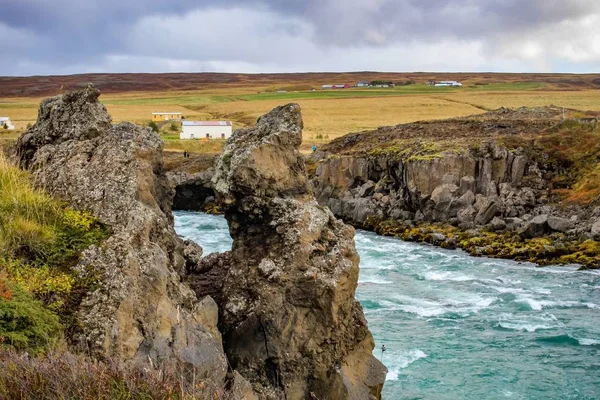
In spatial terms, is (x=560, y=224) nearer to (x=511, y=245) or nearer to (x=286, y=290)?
(x=511, y=245)

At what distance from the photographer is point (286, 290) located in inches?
490

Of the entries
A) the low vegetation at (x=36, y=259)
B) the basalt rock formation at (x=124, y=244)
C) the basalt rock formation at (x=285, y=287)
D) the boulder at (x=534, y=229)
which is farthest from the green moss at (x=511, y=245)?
the low vegetation at (x=36, y=259)

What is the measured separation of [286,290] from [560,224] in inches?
1245

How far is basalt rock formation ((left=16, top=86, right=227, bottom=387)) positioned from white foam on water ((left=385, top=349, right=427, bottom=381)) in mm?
6805

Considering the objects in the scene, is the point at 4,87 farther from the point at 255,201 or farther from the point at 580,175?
the point at 255,201

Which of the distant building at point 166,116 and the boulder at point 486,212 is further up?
the distant building at point 166,116

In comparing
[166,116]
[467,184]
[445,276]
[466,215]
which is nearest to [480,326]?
[445,276]

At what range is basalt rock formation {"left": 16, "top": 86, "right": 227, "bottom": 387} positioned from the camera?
32.0ft

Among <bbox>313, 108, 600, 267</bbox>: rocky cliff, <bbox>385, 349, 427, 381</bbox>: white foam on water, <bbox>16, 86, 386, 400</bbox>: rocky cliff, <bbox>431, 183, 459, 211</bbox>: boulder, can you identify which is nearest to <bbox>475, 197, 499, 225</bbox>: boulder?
<bbox>313, 108, 600, 267</bbox>: rocky cliff

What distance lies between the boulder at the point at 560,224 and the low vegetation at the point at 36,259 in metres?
33.8

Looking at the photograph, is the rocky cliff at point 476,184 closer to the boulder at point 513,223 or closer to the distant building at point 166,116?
the boulder at point 513,223

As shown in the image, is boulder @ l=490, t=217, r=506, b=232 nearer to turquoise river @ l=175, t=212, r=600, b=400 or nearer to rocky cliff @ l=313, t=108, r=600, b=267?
rocky cliff @ l=313, t=108, r=600, b=267

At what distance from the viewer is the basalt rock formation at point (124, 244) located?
974cm

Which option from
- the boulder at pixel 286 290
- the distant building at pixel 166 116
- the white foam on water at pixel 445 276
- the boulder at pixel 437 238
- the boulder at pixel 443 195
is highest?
the boulder at pixel 286 290
